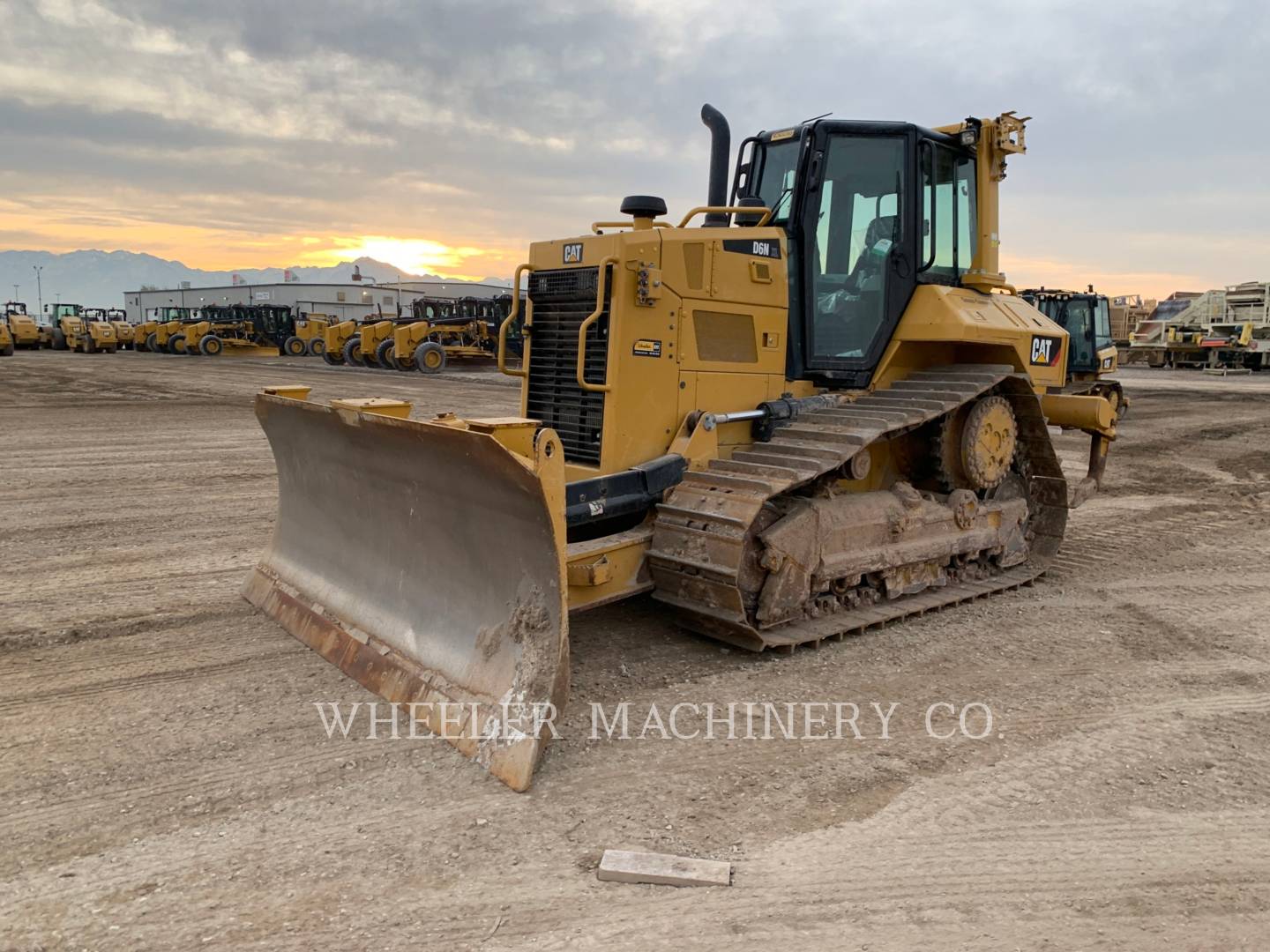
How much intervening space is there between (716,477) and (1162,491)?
7.96 metres

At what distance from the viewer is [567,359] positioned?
5.69 metres

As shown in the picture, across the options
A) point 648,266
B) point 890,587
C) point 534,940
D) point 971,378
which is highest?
point 648,266

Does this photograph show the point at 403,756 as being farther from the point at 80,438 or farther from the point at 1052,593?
the point at 80,438

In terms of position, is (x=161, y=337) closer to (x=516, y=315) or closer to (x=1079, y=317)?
(x=1079, y=317)

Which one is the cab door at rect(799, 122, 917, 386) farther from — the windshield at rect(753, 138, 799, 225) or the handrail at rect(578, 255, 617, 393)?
the handrail at rect(578, 255, 617, 393)

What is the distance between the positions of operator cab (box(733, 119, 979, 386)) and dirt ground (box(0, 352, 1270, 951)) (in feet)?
6.07

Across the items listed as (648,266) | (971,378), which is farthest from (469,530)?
(971,378)

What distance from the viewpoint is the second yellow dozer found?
13.7ft

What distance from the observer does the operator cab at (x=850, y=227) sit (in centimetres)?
607

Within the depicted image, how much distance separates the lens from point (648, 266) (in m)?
5.29

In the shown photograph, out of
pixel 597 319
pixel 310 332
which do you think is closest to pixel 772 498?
pixel 597 319

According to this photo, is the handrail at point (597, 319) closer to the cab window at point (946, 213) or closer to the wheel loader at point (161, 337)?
the cab window at point (946, 213)

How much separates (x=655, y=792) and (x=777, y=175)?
4.28 meters

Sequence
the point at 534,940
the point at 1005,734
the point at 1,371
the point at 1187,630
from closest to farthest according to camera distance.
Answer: the point at 534,940 → the point at 1005,734 → the point at 1187,630 → the point at 1,371
